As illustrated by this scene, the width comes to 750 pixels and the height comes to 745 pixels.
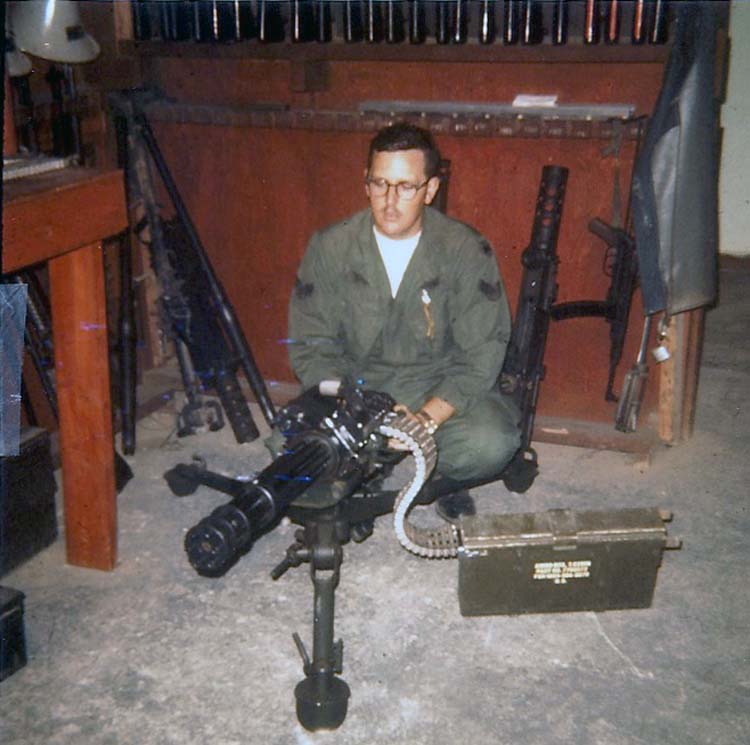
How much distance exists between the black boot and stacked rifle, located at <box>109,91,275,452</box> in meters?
0.97

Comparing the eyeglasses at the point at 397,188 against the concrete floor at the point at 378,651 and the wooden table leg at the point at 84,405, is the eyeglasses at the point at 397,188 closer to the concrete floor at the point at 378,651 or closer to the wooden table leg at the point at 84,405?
the wooden table leg at the point at 84,405

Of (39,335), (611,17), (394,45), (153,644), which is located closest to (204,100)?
(394,45)

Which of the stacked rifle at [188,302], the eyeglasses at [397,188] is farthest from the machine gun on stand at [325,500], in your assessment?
the stacked rifle at [188,302]

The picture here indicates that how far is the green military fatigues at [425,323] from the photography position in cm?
301

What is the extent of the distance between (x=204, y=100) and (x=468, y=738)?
3038 millimetres

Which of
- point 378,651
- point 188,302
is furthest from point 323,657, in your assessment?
point 188,302

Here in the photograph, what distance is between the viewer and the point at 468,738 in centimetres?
225

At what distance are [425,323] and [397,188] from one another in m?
0.53

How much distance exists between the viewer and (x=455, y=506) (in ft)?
10.9

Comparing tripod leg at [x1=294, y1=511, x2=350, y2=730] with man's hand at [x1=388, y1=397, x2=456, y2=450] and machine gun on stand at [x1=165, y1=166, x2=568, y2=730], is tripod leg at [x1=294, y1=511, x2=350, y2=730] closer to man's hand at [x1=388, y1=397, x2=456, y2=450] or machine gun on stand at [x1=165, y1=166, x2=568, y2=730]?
machine gun on stand at [x1=165, y1=166, x2=568, y2=730]

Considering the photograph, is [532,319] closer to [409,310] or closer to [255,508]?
[409,310]

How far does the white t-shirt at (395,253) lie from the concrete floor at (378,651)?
95cm

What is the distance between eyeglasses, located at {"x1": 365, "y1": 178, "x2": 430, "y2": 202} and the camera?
279 cm

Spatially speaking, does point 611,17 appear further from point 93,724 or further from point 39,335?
point 93,724
